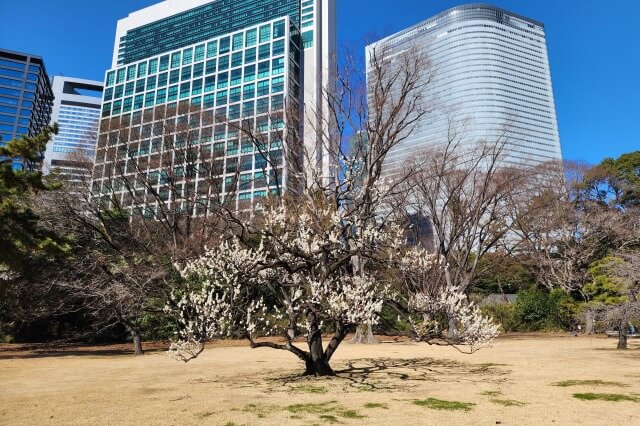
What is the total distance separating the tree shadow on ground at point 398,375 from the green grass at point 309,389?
15.8 inches

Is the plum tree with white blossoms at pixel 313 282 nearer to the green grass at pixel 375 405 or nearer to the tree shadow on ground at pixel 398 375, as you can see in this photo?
the tree shadow on ground at pixel 398 375

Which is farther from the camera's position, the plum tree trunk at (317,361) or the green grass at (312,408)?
the plum tree trunk at (317,361)

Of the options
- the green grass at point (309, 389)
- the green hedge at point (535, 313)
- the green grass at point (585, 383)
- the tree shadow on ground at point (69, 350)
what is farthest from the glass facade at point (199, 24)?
the green grass at point (585, 383)

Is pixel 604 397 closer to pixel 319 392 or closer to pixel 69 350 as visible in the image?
pixel 319 392

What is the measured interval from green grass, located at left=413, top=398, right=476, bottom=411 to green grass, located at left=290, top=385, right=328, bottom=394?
1865mm

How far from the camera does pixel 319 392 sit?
7598 millimetres

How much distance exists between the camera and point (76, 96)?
14800cm

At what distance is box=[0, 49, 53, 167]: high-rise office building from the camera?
116125mm

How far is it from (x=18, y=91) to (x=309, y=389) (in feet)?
464

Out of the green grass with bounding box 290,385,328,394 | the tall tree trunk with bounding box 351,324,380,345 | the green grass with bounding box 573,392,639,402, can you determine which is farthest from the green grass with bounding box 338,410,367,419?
the tall tree trunk with bounding box 351,324,380,345

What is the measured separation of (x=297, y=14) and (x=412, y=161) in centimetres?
7491

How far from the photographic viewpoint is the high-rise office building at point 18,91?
116 m

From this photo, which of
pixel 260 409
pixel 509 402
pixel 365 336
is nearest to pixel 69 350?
pixel 365 336

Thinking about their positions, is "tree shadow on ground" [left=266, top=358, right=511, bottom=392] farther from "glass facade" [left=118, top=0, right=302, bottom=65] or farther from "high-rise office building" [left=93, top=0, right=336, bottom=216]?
"glass facade" [left=118, top=0, right=302, bottom=65]
